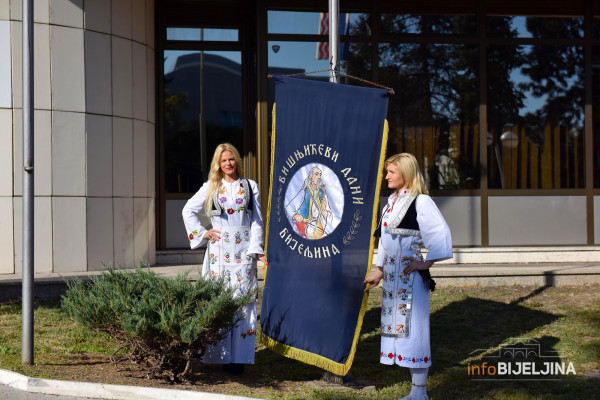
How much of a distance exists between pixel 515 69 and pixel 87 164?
7420 mm

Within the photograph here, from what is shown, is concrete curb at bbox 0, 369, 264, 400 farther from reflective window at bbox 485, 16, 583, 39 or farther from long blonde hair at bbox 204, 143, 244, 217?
reflective window at bbox 485, 16, 583, 39

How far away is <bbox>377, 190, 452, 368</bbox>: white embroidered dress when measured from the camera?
18.6 ft

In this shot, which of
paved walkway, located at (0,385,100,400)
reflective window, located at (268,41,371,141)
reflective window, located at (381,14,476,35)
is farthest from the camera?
reflective window, located at (381,14,476,35)

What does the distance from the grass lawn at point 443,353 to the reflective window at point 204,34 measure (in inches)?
225

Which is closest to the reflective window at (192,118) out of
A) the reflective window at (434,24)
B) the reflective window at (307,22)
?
the reflective window at (307,22)

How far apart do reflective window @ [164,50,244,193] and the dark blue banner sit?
22.9 ft

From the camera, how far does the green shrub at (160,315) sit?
5836 mm

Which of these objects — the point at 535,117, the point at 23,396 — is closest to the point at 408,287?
the point at 23,396

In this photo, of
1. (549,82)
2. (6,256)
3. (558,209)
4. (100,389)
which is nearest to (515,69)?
(549,82)

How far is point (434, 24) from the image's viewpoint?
13.1 m

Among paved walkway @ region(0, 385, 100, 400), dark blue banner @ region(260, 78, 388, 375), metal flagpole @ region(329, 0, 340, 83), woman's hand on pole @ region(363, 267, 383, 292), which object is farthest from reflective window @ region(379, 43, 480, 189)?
paved walkway @ region(0, 385, 100, 400)

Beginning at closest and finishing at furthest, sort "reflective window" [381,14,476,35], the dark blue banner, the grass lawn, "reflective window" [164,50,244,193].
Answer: the dark blue banner
the grass lawn
"reflective window" [381,14,476,35]
"reflective window" [164,50,244,193]

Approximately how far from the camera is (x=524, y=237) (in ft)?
42.9

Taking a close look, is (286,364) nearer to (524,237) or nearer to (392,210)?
(392,210)
